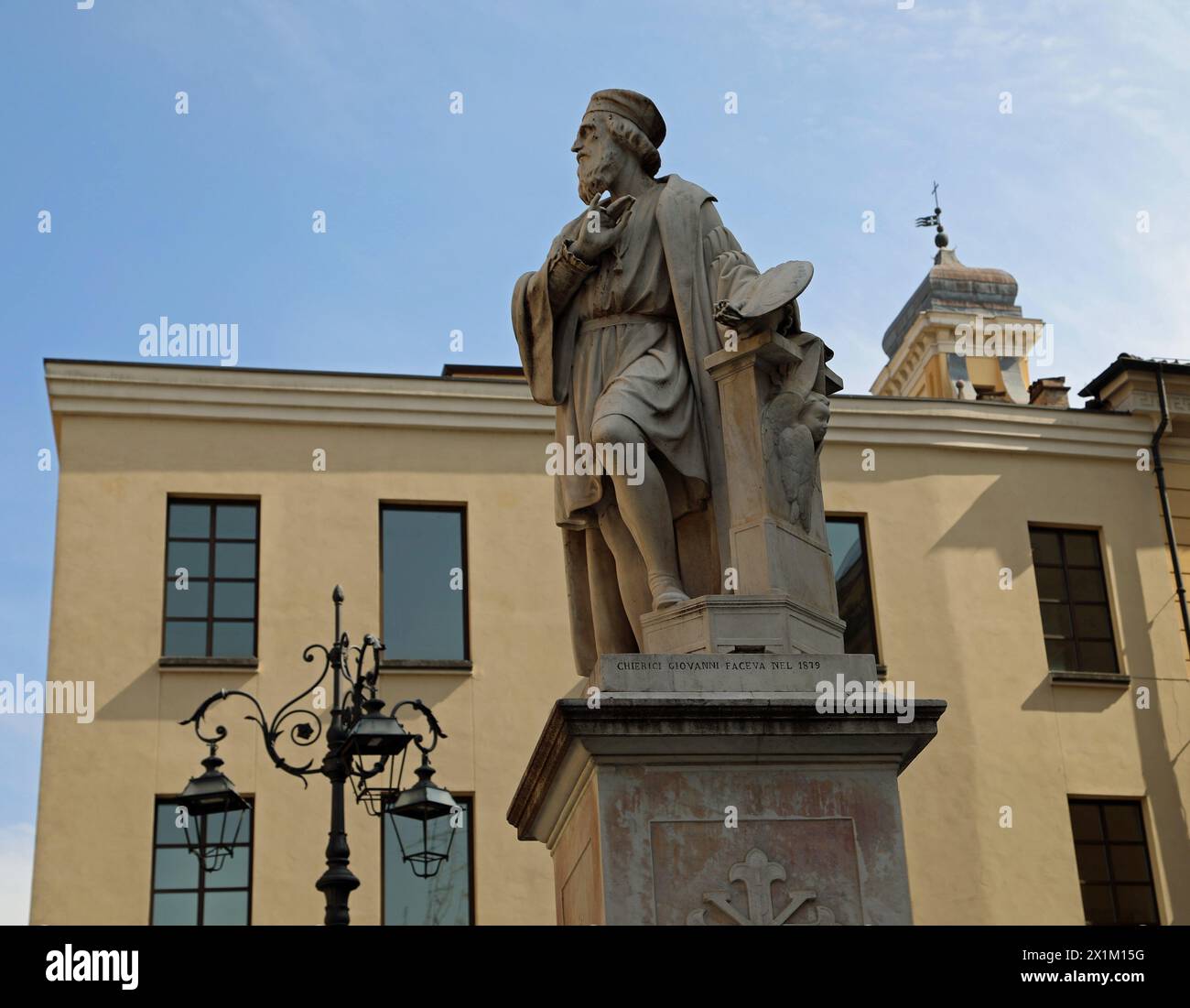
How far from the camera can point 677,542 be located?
8031 millimetres

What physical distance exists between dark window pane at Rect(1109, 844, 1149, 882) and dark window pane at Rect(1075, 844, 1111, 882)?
0.12 m

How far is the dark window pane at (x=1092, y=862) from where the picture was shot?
22.3 metres

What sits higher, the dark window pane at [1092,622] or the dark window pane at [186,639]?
the dark window pane at [1092,622]

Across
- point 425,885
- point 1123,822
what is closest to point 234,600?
point 425,885

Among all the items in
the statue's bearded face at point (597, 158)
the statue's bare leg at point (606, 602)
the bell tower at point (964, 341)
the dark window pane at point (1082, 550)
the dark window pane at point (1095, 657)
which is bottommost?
the statue's bare leg at point (606, 602)

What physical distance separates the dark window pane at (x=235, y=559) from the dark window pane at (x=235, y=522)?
11 centimetres

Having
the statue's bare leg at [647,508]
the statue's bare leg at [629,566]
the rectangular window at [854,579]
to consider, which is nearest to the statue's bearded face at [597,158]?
the statue's bare leg at [647,508]

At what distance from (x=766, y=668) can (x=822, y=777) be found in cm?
47

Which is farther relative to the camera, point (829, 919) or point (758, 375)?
point (758, 375)

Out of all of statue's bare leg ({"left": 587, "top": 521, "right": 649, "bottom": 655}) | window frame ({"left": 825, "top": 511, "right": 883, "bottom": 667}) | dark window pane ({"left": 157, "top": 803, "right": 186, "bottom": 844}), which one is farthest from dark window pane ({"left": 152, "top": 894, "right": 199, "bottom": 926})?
statue's bare leg ({"left": 587, "top": 521, "right": 649, "bottom": 655})

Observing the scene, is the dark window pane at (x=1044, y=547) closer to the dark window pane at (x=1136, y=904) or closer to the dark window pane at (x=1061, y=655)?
the dark window pane at (x=1061, y=655)

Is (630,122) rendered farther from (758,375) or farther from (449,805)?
(449,805)

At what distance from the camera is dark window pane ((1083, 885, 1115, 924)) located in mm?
21969

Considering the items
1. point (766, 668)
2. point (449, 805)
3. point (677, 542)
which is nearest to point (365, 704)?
point (449, 805)
